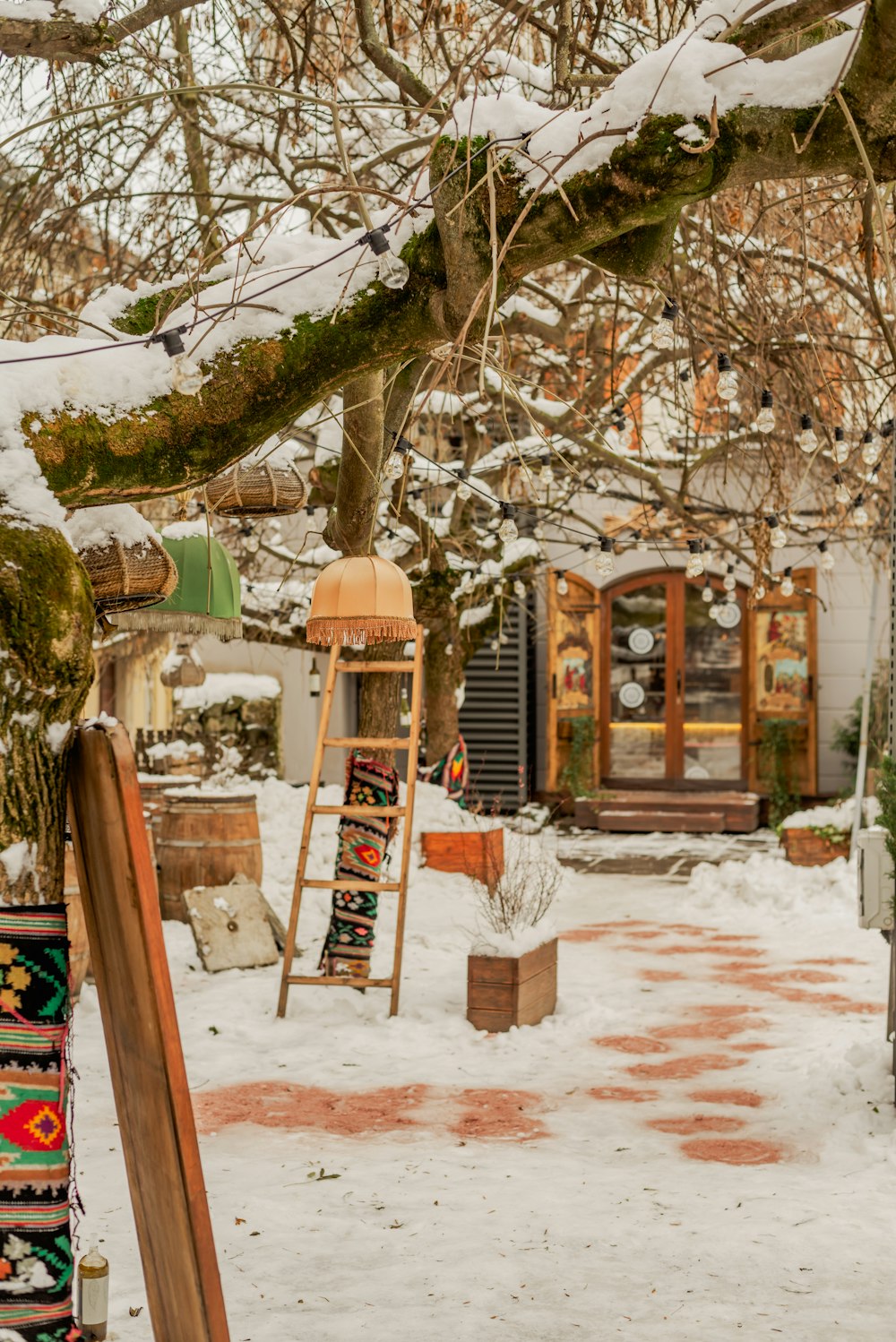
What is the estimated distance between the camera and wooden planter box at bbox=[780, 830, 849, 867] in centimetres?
1227

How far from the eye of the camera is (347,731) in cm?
2020

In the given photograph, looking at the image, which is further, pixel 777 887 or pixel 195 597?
pixel 777 887

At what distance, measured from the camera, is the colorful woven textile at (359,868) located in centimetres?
792

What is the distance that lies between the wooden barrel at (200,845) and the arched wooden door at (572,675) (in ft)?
29.1

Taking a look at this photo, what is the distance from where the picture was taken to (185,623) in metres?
6.50

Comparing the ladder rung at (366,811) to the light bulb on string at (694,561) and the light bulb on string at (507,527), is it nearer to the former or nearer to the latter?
the light bulb on string at (507,527)

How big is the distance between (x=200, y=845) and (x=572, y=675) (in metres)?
9.36

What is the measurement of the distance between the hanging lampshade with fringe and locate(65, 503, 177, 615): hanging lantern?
6.66 feet

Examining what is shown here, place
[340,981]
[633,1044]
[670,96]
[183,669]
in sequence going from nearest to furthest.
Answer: [670,96]
[633,1044]
[340,981]
[183,669]

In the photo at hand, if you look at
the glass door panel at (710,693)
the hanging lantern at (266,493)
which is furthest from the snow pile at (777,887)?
the hanging lantern at (266,493)

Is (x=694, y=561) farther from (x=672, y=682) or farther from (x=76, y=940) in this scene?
(x=672, y=682)

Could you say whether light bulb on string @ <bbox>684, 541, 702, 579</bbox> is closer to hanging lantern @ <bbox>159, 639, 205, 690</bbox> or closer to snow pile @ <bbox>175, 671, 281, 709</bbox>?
hanging lantern @ <bbox>159, 639, 205, 690</bbox>

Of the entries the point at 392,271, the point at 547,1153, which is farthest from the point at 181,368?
the point at 547,1153

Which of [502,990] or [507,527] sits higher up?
[507,527]
